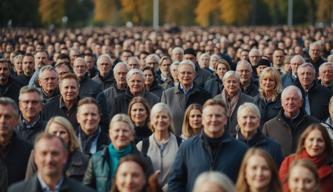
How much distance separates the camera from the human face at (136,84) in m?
14.2

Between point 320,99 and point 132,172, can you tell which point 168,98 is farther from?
point 132,172

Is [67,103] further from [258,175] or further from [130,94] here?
[258,175]

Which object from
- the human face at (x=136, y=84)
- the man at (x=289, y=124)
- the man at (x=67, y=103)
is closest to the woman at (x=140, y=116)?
the man at (x=67, y=103)

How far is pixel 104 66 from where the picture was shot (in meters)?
17.9

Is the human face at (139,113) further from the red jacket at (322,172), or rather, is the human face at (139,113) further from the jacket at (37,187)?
the jacket at (37,187)

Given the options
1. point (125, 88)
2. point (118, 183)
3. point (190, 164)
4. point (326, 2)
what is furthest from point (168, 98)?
point (326, 2)

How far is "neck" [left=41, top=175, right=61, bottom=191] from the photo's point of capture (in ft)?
25.1

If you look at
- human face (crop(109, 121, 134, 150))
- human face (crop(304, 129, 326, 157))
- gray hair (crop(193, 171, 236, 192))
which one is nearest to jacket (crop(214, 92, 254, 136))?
human face (crop(304, 129, 326, 157))

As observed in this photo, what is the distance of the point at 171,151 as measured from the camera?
34.8 feet

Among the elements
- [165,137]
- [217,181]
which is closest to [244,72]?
[165,137]

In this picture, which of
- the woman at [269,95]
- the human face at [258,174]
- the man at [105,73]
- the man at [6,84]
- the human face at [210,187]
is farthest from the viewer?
the man at [105,73]

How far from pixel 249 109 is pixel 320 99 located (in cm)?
511

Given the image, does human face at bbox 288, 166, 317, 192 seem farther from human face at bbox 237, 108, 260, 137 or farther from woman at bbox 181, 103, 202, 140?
woman at bbox 181, 103, 202, 140

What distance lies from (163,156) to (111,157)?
4.02ft
